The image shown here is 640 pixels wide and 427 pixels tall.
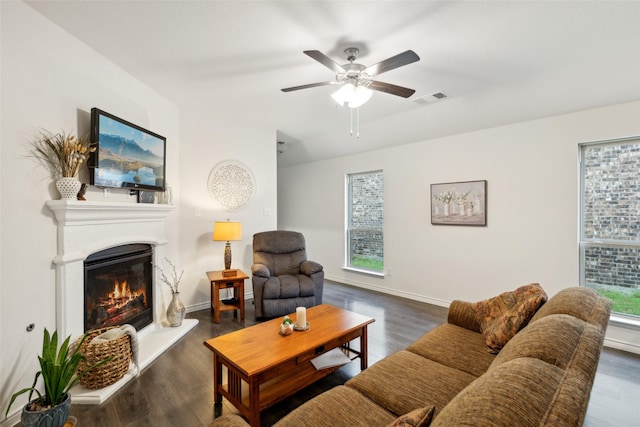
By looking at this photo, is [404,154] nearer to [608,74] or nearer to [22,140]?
[608,74]

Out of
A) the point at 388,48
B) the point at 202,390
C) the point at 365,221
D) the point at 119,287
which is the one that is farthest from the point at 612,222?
the point at 119,287

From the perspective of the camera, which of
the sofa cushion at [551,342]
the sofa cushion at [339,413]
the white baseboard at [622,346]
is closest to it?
the sofa cushion at [551,342]

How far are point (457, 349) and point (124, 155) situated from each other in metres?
3.16

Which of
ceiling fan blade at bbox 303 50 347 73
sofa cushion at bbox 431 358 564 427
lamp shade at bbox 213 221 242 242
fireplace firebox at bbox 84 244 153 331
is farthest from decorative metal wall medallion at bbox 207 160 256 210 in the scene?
sofa cushion at bbox 431 358 564 427

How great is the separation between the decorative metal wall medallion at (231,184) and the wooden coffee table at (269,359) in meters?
2.29

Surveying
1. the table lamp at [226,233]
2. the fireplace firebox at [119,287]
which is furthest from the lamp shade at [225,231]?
the fireplace firebox at [119,287]

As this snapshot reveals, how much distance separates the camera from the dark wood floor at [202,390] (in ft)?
6.25

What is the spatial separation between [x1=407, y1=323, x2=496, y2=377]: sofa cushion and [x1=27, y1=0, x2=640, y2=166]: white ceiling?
2203 mm

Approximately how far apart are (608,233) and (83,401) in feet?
16.0

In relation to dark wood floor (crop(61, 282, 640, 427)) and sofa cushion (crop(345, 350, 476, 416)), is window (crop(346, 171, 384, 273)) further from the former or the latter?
sofa cushion (crop(345, 350, 476, 416))

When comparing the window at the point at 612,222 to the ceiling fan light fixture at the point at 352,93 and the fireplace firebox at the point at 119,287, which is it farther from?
the fireplace firebox at the point at 119,287

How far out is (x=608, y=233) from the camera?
10.1 feet

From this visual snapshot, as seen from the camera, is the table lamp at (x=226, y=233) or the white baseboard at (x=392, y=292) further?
the white baseboard at (x=392, y=292)

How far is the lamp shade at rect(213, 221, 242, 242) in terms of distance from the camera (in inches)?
144
